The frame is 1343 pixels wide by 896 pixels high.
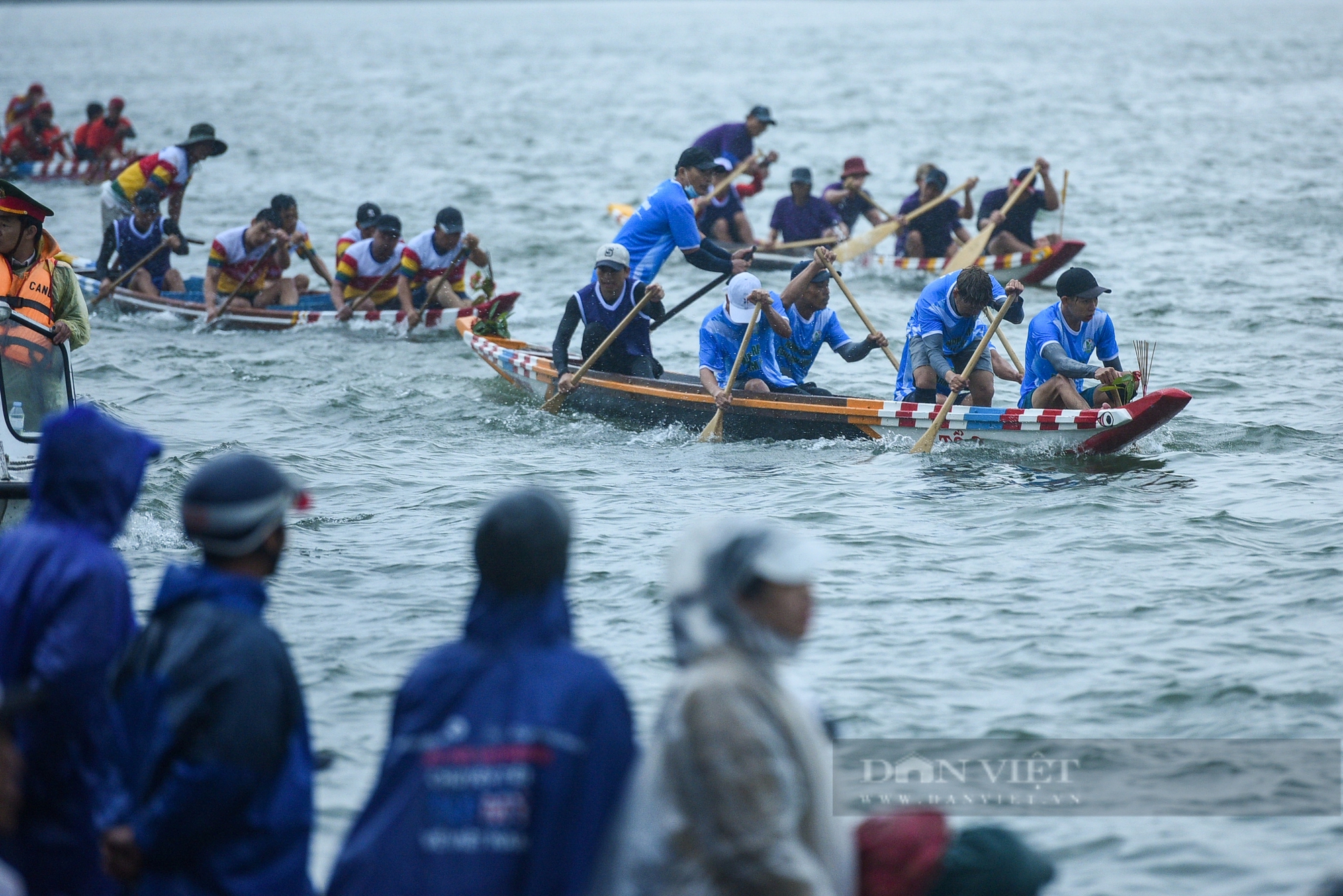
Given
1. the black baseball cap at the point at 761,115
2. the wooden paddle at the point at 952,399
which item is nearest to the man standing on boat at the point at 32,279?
the wooden paddle at the point at 952,399

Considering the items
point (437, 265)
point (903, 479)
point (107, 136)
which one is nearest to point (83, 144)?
point (107, 136)

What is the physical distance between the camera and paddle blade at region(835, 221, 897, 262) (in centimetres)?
1769

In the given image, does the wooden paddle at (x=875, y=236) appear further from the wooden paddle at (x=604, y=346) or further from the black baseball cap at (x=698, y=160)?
the wooden paddle at (x=604, y=346)

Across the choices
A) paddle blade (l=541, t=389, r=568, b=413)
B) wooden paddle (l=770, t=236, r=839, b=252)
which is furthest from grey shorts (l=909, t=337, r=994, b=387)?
wooden paddle (l=770, t=236, r=839, b=252)

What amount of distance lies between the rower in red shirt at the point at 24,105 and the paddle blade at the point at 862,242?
18003 millimetres

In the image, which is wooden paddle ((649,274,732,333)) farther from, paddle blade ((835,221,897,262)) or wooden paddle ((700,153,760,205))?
paddle blade ((835,221,897,262))

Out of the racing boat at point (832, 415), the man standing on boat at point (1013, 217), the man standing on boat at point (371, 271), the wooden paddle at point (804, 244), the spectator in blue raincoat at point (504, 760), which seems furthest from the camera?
the wooden paddle at point (804, 244)

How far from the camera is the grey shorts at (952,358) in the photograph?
1098cm

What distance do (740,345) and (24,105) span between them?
22.2 meters

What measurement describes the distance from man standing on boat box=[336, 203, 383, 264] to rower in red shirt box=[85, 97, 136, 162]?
13.6m

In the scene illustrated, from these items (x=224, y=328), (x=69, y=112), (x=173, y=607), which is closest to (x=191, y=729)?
(x=173, y=607)

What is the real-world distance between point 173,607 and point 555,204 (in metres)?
23.7

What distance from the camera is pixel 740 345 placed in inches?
443

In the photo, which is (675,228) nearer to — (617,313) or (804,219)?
(617,313)
